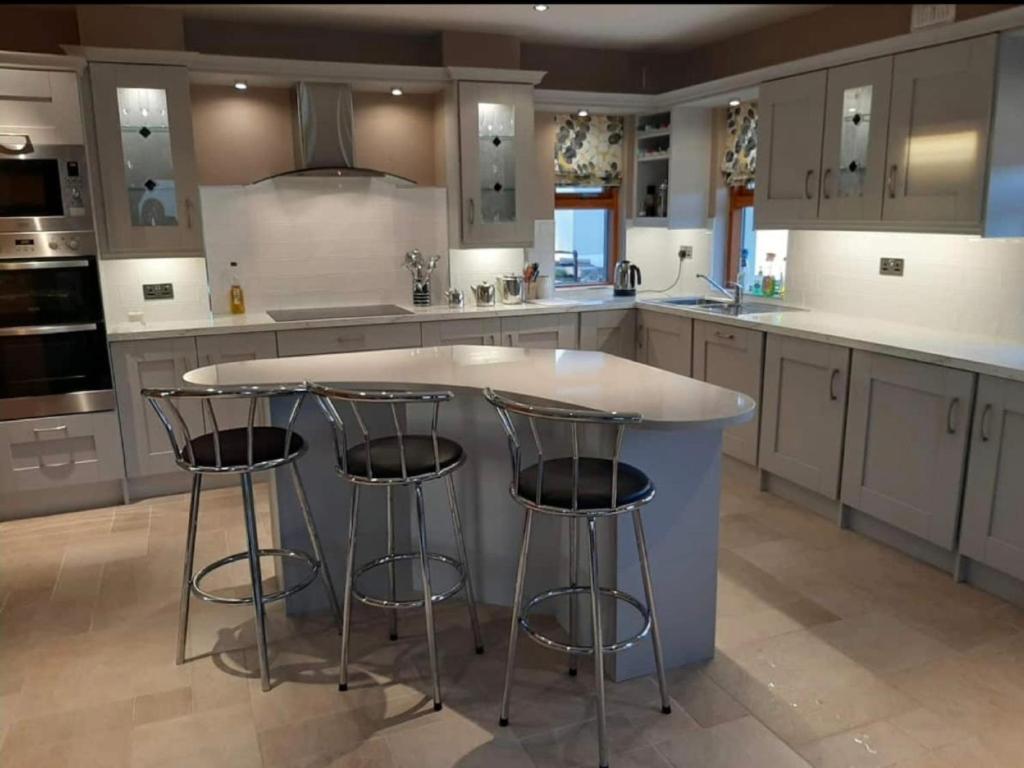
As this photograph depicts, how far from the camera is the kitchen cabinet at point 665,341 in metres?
4.84

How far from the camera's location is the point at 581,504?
220 cm

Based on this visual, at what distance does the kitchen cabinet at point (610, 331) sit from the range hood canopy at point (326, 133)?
62.5 inches

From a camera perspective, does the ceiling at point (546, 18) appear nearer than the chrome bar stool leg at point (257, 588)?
No

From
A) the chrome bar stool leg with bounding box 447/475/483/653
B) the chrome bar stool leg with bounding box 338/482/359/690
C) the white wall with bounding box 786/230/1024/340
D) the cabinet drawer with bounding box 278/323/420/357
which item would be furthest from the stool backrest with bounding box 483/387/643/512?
the white wall with bounding box 786/230/1024/340

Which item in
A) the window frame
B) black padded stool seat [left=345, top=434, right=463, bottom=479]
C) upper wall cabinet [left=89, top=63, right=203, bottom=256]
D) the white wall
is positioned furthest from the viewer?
the window frame

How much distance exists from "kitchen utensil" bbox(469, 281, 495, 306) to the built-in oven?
2.20 m

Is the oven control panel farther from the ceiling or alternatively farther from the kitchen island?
the kitchen island

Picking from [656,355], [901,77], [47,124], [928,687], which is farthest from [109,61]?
[928,687]

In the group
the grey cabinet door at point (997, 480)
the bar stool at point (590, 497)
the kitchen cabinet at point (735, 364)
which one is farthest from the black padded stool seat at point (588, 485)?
the kitchen cabinet at point (735, 364)

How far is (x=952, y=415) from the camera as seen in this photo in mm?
3195

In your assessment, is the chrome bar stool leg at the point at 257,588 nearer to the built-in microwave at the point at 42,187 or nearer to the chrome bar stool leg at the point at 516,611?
the chrome bar stool leg at the point at 516,611

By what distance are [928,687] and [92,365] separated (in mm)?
3975

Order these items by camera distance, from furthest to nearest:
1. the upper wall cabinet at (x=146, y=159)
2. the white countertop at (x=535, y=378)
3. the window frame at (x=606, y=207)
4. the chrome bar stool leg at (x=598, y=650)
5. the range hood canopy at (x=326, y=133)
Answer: the window frame at (x=606, y=207), the range hood canopy at (x=326, y=133), the upper wall cabinet at (x=146, y=159), the white countertop at (x=535, y=378), the chrome bar stool leg at (x=598, y=650)

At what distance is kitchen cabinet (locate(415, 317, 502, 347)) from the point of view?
4.78m
